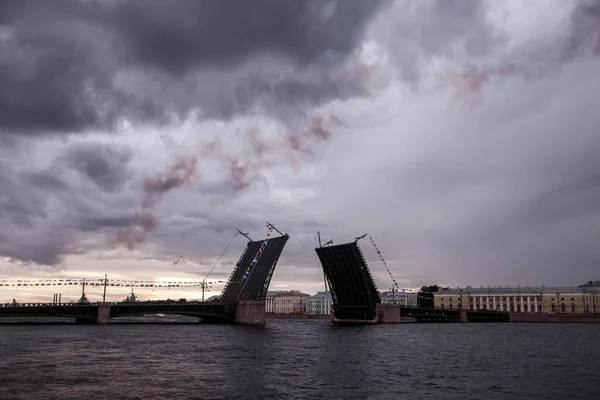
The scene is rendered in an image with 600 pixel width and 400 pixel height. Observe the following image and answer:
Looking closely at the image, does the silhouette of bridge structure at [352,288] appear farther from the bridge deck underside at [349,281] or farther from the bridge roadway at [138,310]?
the bridge roadway at [138,310]

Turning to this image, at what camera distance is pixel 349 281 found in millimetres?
95062

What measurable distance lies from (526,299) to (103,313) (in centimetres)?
11401

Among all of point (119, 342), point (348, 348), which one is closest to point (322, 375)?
point (348, 348)

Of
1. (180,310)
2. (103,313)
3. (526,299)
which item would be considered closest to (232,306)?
(180,310)

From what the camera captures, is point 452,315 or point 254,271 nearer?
point 254,271

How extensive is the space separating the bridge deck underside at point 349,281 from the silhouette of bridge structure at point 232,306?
9171mm

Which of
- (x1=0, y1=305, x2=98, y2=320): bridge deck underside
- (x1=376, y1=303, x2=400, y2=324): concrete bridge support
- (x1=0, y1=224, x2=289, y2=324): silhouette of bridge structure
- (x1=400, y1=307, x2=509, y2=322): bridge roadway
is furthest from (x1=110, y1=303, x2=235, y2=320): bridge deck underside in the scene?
(x1=400, y1=307, x2=509, y2=322): bridge roadway

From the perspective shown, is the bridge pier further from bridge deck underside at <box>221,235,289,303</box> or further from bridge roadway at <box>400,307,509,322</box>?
bridge roadway at <box>400,307,509,322</box>

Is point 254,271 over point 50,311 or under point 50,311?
over

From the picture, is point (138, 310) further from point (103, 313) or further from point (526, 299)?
point (526, 299)

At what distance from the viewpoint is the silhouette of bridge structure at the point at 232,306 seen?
8994 cm

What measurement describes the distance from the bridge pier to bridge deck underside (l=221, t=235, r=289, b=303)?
21114mm

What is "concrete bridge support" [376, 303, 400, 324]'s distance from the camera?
105256 mm

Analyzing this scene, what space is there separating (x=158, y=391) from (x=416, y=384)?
13.0 m
